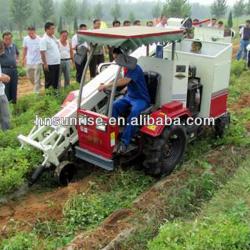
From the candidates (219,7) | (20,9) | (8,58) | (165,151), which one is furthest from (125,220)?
(20,9)

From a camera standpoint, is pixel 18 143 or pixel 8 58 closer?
pixel 18 143

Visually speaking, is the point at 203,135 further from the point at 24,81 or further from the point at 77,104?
the point at 24,81

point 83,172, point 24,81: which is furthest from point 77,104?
point 24,81

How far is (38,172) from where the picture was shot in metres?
5.77

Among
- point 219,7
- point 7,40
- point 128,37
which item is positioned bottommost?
point 219,7

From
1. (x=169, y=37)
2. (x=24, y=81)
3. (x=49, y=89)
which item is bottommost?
(x=24, y=81)

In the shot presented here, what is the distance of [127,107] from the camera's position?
6180 millimetres

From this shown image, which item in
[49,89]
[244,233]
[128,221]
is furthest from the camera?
[49,89]

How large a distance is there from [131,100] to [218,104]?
1838mm

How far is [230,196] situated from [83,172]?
234 centimetres

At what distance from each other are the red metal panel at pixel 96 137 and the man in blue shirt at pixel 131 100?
0.53 ft

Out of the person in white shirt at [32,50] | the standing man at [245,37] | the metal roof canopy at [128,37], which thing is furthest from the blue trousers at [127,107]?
the standing man at [245,37]

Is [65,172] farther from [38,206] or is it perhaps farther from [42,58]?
[42,58]

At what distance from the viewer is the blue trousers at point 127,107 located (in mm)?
5883
